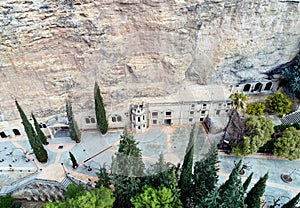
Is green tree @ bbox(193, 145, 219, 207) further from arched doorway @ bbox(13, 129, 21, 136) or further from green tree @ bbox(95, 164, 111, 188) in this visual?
arched doorway @ bbox(13, 129, 21, 136)

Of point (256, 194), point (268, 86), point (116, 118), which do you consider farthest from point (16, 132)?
point (268, 86)

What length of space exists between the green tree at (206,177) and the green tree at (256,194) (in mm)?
3756

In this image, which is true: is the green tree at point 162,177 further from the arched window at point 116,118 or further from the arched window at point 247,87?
the arched window at point 247,87

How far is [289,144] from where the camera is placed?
33625mm

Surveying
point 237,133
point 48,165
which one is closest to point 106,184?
point 48,165

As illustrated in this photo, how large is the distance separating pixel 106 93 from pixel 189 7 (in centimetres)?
1597

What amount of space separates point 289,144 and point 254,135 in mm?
4491

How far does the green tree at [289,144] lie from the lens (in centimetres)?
3362

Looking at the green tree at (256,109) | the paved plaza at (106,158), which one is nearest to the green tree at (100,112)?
the paved plaza at (106,158)

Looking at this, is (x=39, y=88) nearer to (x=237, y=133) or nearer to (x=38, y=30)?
(x=38, y=30)

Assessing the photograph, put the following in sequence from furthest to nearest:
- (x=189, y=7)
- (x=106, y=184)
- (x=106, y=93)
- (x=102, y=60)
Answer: (x=106, y=93)
(x=102, y=60)
(x=189, y=7)
(x=106, y=184)

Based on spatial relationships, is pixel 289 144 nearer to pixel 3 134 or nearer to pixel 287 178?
pixel 287 178

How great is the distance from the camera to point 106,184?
29.5 metres

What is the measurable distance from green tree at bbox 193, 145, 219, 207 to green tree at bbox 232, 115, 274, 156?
787cm
